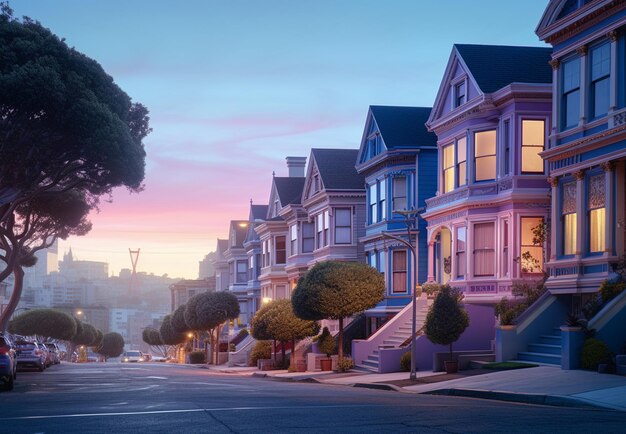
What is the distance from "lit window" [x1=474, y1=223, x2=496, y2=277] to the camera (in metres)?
36.6

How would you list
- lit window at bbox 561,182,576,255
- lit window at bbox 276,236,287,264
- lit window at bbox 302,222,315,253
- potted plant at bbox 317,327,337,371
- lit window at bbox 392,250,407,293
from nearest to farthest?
lit window at bbox 561,182,576,255 → potted plant at bbox 317,327,337,371 → lit window at bbox 392,250,407,293 → lit window at bbox 302,222,315,253 → lit window at bbox 276,236,287,264

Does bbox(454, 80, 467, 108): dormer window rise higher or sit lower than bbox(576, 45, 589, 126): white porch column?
higher

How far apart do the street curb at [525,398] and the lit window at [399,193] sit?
20978mm

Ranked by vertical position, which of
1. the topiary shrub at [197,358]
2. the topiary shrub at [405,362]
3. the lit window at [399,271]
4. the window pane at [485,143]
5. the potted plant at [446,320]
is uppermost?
the window pane at [485,143]

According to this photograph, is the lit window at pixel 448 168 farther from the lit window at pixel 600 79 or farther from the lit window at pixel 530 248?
the lit window at pixel 600 79

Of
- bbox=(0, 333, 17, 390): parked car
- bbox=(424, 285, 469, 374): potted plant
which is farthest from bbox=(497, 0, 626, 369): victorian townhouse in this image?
bbox=(0, 333, 17, 390): parked car

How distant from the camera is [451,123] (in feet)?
128

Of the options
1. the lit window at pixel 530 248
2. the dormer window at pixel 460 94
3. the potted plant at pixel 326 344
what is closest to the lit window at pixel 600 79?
the lit window at pixel 530 248

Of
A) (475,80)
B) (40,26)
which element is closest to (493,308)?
(475,80)

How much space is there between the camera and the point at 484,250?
3688cm

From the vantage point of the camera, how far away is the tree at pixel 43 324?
10638 centimetres

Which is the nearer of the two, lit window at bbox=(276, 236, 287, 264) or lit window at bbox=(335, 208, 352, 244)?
lit window at bbox=(335, 208, 352, 244)

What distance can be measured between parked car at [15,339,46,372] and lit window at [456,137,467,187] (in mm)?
23342

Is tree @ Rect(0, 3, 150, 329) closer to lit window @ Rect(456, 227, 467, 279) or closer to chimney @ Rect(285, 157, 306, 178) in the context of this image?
lit window @ Rect(456, 227, 467, 279)
